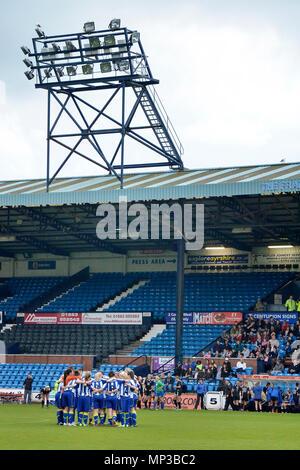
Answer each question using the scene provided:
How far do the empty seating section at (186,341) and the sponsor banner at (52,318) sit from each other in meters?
5.93

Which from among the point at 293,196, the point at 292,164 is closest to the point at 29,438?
the point at 293,196

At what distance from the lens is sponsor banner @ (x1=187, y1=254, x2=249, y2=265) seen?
51.9 meters

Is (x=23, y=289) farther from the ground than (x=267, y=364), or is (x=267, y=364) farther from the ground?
(x=23, y=289)

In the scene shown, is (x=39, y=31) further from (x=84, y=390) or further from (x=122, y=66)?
(x=84, y=390)

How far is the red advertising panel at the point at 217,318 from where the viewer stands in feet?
151

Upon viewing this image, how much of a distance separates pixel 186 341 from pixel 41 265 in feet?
51.8

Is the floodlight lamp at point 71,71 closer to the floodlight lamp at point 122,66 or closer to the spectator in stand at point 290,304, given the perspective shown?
the floodlight lamp at point 122,66

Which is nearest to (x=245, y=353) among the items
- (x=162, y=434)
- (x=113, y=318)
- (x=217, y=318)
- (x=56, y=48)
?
(x=217, y=318)

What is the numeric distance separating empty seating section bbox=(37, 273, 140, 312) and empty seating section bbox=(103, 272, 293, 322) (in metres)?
1.22

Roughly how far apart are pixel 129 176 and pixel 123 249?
6.98m

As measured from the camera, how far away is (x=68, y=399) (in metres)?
24.0

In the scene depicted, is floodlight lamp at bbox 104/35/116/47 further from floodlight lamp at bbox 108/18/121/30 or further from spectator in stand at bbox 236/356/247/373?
spectator in stand at bbox 236/356/247/373

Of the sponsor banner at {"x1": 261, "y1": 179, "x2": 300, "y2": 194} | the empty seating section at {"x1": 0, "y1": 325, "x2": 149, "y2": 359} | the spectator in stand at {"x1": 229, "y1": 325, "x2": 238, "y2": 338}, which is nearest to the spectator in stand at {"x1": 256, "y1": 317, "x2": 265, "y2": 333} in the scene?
the spectator in stand at {"x1": 229, "y1": 325, "x2": 238, "y2": 338}

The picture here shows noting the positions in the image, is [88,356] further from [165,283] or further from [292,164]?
[292,164]
